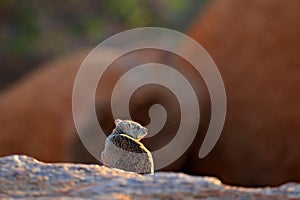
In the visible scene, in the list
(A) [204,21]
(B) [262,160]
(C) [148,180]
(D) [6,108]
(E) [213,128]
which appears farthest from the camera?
(D) [6,108]

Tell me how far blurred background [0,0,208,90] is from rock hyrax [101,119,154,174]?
29.3 ft

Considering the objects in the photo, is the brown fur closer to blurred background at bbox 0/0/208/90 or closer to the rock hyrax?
the rock hyrax

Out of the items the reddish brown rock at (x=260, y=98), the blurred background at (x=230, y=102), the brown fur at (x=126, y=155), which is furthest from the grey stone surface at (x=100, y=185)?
the reddish brown rock at (x=260, y=98)

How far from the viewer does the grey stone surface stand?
1829 millimetres

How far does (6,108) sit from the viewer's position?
7457 millimetres

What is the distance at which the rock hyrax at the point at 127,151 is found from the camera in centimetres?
206

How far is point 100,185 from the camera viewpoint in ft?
6.15

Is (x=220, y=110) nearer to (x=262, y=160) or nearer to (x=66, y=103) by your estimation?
(x=262, y=160)

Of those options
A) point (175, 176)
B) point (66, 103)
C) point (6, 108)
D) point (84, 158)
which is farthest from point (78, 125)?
point (175, 176)

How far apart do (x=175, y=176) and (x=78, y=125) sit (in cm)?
386

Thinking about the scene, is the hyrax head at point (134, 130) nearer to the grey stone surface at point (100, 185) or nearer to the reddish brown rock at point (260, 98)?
the grey stone surface at point (100, 185)

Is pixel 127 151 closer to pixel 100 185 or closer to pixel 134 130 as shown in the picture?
pixel 134 130

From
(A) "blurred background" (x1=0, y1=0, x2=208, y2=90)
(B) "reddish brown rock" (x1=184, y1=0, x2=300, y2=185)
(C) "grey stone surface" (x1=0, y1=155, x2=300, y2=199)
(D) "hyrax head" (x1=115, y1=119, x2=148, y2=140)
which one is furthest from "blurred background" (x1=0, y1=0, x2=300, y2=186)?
(A) "blurred background" (x1=0, y1=0, x2=208, y2=90)

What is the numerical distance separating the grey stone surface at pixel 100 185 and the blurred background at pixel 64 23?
9.06 meters
